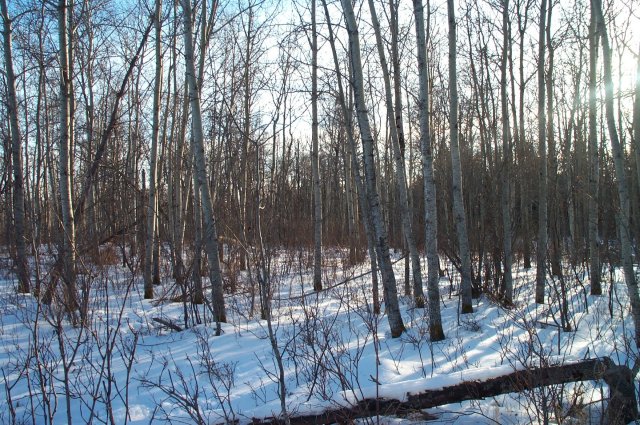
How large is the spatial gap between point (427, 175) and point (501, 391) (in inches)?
108

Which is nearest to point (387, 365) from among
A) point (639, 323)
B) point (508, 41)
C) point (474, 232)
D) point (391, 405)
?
point (391, 405)

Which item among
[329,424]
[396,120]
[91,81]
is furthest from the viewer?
[91,81]

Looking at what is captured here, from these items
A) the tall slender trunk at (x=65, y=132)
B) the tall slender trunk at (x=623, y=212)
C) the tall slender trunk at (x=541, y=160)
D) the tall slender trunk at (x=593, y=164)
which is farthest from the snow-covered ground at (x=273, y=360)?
the tall slender trunk at (x=65, y=132)

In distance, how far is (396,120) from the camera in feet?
21.4

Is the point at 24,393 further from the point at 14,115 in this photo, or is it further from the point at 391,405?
the point at 14,115

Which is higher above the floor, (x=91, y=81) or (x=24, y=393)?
(x=91, y=81)

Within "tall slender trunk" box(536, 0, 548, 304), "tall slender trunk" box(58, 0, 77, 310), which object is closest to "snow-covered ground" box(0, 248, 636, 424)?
"tall slender trunk" box(536, 0, 548, 304)

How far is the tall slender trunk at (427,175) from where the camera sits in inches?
200

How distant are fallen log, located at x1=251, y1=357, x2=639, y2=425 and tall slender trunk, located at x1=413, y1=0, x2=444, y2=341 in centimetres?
236

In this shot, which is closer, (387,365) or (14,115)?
(387,365)

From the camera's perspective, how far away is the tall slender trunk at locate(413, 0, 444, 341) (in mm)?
5071

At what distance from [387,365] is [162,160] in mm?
8941

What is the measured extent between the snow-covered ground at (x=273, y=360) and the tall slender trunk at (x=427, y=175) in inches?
15.0

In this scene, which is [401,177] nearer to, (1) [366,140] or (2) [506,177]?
(1) [366,140]
